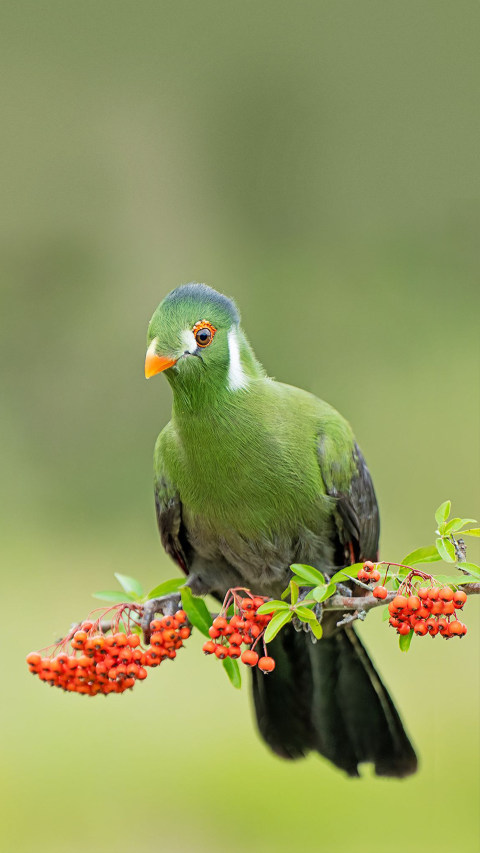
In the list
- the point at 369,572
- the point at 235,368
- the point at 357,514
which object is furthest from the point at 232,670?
the point at 235,368

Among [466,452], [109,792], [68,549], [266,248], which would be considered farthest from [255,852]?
[266,248]

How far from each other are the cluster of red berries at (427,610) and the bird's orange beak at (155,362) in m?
0.87

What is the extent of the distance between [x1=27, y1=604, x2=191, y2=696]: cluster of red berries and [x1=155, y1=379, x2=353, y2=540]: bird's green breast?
0.40 metres

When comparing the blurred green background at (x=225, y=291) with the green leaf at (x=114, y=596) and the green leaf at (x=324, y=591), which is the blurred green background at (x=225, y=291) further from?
the green leaf at (x=324, y=591)

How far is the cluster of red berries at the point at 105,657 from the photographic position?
2.56 metres

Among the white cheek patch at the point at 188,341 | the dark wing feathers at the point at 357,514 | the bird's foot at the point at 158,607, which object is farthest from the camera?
the dark wing feathers at the point at 357,514

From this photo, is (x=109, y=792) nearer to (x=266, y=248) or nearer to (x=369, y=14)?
(x=266, y=248)

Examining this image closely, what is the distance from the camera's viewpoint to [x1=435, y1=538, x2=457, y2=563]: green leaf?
2182mm

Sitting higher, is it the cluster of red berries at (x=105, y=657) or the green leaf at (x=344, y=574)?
the green leaf at (x=344, y=574)

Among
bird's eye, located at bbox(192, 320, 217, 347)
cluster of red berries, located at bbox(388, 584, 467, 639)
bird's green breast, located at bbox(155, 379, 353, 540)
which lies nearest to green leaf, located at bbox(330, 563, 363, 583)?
cluster of red berries, located at bbox(388, 584, 467, 639)

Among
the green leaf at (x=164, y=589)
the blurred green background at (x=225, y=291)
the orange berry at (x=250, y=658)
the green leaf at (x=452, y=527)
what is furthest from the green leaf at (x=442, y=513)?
the blurred green background at (x=225, y=291)

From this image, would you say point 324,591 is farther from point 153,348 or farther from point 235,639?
point 153,348

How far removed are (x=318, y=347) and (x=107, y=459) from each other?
181 centimetres

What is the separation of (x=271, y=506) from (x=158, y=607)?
1.48 feet
